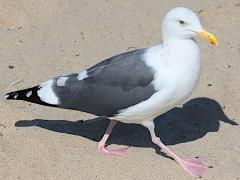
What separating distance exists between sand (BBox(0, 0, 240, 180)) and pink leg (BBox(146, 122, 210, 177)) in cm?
4

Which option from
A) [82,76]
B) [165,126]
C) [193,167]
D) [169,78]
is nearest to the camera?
[169,78]

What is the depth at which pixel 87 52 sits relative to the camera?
5977 millimetres

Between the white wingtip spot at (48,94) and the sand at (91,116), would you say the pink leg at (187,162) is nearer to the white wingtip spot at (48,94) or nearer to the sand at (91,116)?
the sand at (91,116)

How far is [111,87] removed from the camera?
14.3 feet

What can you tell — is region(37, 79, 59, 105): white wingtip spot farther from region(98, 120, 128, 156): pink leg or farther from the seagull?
region(98, 120, 128, 156): pink leg

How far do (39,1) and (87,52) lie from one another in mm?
1080

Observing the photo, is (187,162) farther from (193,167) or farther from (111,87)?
(111,87)

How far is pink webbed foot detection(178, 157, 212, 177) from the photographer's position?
4328mm

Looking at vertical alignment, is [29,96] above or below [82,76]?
below

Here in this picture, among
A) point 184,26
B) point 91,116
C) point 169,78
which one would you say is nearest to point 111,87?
point 169,78

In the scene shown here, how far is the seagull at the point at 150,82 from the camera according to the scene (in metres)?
4.22

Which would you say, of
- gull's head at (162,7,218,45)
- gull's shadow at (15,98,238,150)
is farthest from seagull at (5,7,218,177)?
gull's shadow at (15,98,238,150)

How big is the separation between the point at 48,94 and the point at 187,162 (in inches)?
43.3

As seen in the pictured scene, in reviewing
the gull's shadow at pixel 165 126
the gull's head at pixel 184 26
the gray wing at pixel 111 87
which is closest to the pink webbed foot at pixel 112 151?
the gull's shadow at pixel 165 126
